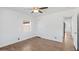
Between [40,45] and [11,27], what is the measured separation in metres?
0.58

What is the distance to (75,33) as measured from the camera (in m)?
1.48

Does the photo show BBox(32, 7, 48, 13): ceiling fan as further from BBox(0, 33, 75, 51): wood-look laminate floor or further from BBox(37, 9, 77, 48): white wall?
BBox(0, 33, 75, 51): wood-look laminate floor

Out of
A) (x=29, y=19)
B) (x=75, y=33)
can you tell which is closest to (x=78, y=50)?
(x=75, y=33)

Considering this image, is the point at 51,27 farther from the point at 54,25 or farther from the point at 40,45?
the point at 40,45

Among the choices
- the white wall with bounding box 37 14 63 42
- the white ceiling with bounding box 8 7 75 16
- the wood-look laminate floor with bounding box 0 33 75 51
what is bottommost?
the wood-look laminate floor with bounding box 0 33 75 51

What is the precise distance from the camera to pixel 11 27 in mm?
1481

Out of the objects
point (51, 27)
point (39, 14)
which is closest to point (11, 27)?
point (39, 14)

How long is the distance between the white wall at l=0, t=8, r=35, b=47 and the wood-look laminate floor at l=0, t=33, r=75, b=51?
0.30 feet

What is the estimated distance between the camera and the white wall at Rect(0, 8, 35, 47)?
1424 mm

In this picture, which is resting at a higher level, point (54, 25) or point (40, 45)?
point (54, 25)

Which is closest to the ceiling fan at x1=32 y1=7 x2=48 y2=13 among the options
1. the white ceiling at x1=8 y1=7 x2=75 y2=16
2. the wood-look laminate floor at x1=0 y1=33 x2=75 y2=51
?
the white ceiling at x1=8 y1=7 x2=75 y2=16

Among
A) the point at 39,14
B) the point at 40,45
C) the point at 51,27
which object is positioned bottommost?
the point at 40,45

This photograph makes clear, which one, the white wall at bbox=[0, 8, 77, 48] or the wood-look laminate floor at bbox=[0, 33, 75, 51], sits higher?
the white wall at bbox=[0, 8, 77, 48]
